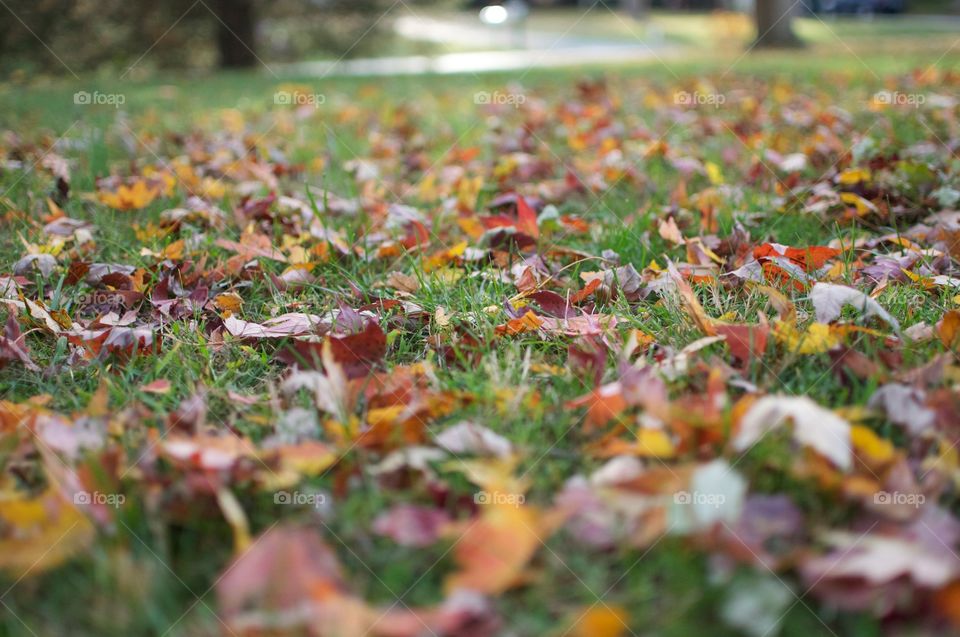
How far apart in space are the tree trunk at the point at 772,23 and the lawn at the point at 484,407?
992cm

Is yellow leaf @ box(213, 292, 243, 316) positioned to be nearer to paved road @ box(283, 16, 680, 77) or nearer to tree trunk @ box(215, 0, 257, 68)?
paved road @ box(283, 16, 680, 77)

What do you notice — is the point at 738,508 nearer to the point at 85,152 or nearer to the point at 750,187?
the point at 750,187

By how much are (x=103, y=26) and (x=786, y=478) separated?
1306cm

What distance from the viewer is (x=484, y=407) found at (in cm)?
138

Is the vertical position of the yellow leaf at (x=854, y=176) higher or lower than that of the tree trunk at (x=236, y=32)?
lower

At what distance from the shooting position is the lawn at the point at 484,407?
97 cm

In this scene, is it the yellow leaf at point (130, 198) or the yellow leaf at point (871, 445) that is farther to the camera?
the yellow leaf at point (130, 198)

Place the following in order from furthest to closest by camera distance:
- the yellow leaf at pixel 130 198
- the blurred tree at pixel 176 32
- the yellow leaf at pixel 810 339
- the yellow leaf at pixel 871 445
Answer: the blurred tree at pixel 176 32 → the yellow leaf at pixel 130 198 → the yellow leaf at pixel 810 339 → the yellow leaf at pixel 871 445

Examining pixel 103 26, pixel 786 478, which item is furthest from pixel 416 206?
pixel 103 26

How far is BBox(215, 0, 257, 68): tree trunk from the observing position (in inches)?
448

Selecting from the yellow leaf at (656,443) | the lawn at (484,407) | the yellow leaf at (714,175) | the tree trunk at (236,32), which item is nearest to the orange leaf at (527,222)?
the lawn at (484,407)

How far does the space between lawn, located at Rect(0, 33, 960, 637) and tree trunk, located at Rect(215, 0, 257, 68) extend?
31.3ft

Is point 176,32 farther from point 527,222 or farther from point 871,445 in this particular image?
point 871,445

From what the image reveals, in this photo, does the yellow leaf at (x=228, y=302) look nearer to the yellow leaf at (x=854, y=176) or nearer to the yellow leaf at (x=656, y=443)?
the yellow leaf at (x=656, y=443)
